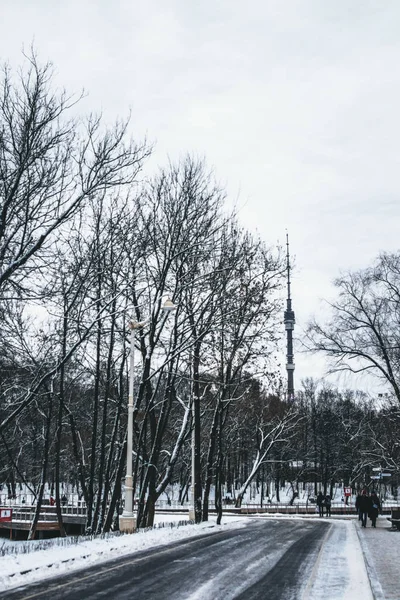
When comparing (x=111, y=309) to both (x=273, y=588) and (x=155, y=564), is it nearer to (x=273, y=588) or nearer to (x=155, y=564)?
(x=155, y=564)

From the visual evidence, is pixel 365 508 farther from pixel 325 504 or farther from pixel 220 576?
pixel 325 504

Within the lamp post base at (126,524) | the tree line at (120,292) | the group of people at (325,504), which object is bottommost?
the group of people at (325,504)

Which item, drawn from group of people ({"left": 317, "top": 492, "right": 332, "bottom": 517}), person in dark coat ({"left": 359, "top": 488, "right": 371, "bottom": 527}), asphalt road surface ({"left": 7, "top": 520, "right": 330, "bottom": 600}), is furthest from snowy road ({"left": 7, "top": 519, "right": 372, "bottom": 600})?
group of people ({"left": 317, "top": 492, "right": 332, "bottom": 517})

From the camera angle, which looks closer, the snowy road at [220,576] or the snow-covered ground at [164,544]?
the snowy road at [220,576]

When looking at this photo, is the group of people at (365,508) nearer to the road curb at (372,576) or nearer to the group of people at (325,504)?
the road curb at (372,576)

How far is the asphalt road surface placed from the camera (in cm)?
1028

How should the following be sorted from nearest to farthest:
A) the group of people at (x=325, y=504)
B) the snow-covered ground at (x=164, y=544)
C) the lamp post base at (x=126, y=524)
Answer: the snow-covered ground at (x=164, y=544) < the lamp post base at (x=126, y=524) < the group of people at (x=325, y=504)

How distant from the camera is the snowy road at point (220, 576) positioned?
1035cm

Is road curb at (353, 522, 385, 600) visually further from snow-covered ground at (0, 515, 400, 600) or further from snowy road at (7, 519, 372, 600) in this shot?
snowy road at (7, 519, 372, 600)

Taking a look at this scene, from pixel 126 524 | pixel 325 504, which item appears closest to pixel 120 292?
pixel 126 524

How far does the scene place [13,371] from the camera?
3005 centimetres

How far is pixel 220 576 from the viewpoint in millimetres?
12508

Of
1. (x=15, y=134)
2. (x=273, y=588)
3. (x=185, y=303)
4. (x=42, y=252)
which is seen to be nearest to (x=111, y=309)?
(x=185, y=303)

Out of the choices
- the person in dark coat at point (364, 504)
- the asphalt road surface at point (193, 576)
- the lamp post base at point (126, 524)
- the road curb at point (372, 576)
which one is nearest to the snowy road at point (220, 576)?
the asphalt road surface at point (193, 576)
